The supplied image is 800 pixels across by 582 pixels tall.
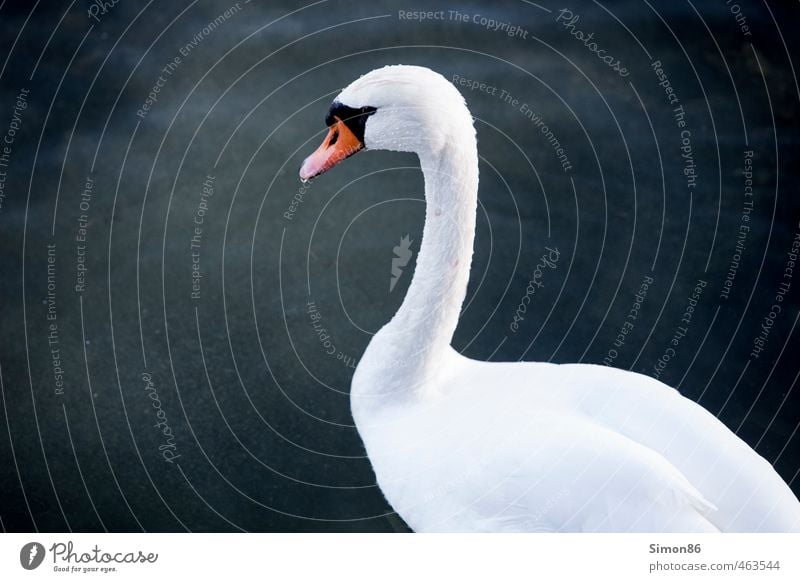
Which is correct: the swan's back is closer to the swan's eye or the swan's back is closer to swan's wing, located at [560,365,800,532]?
swan's wing, located at [560,365,800,532]

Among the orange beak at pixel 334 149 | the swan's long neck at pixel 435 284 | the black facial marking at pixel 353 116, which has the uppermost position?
the black facial marking at pixel 353 116

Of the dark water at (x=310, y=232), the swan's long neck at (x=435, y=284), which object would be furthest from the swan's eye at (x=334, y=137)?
the dark water at (x=310, y=232)

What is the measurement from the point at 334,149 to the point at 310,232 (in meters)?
0.69

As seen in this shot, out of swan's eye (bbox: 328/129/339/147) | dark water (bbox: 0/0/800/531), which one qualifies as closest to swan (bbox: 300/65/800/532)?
swan's eye (bbox: 328/129/339/147)

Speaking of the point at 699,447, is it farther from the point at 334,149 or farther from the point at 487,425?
the point at 334,149

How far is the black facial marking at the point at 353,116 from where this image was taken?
52.9 inches

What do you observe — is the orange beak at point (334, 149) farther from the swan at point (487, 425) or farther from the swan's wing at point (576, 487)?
the swan's wing at point (576, 487)

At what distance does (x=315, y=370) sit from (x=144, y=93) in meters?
0.81

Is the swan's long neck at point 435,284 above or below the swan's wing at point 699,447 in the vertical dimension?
above

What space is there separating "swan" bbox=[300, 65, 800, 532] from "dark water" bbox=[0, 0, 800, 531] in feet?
0.81

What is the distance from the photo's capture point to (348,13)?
2.40 meters

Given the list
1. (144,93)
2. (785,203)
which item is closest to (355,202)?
(144,93)

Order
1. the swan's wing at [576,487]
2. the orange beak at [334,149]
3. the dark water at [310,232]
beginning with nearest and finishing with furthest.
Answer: the swan's wing at [576,487] < the orange beak at [334,149] < the dark water at [310,232]

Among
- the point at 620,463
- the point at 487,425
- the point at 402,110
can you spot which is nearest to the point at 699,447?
the point at 620,463
